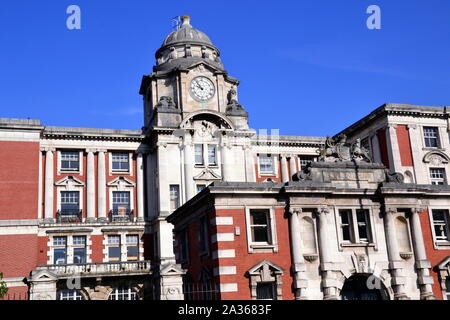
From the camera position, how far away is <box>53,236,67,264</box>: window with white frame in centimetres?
4784

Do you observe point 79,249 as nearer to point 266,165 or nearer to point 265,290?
point 266,165

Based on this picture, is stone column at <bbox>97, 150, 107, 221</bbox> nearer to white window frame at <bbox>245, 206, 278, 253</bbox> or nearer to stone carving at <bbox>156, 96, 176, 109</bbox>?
stone carving at <bbox>156, 96, 176, 109</bbox>

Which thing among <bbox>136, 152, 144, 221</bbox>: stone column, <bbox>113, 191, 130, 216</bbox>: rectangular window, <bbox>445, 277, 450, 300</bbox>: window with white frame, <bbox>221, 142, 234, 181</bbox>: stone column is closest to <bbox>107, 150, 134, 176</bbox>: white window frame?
<bbox>136, 152, 144, 221</bbox>: stone column

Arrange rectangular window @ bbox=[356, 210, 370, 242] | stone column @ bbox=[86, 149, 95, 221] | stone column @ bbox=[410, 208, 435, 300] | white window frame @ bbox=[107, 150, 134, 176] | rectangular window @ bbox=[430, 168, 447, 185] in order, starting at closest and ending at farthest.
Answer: stone column @ bbox=[410, 208, 435, 300] < rectangular window @ bbox=[356, 210, 370, 242] < stone column @ bbox=[86, 149, 95, 221] < rectangular window @ bbox=[430, 168, 447, 185] < white window frame @ bbox=[107, 150, 134, 176]

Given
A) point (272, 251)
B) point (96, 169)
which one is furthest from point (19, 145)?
point (272, 251)

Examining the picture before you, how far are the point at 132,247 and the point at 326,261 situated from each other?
27.0m

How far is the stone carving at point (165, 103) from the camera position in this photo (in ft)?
174

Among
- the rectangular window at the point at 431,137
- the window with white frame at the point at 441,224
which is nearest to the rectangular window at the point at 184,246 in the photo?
the window with white frame at the point at 441,224

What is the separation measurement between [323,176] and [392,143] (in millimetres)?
23723

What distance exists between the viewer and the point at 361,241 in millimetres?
28281

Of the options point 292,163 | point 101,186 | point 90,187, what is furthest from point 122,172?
point 292,163

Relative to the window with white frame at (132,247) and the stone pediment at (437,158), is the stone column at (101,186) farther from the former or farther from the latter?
the stone pediment at (437,158)

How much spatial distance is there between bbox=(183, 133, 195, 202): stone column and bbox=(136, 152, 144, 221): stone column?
4.23 m

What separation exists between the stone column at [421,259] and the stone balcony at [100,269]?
80.8ft
